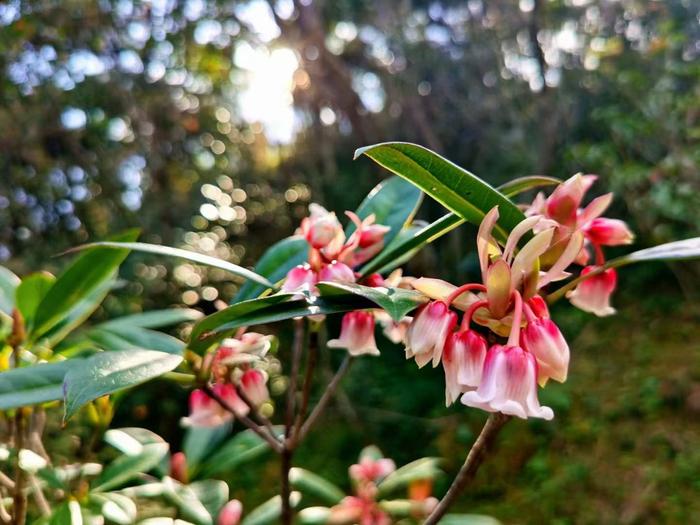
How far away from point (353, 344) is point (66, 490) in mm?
417

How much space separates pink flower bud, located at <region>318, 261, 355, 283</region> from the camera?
0.52 m

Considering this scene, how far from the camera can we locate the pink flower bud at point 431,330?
41 centimetres

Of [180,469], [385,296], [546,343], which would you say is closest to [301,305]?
[385,296]

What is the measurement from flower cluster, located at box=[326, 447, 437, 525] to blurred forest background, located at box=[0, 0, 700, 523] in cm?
103

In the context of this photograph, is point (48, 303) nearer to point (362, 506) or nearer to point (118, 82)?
point (362, 506)

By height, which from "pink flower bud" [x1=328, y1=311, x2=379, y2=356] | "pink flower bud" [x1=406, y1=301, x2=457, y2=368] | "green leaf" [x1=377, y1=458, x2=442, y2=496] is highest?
"pink flower bud" [x1=406, y1=301, x2=457, y2=368]

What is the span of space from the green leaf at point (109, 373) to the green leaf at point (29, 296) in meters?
0.32

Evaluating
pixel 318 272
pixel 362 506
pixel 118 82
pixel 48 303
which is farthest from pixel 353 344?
pixel 118 82

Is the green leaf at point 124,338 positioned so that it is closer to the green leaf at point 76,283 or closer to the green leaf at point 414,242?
the green leaf at point 76,283

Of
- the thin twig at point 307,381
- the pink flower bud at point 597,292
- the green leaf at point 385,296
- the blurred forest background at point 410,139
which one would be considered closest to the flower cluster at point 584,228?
the pink flower bud at point 597,292

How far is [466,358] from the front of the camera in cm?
41

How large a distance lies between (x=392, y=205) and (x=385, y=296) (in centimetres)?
29

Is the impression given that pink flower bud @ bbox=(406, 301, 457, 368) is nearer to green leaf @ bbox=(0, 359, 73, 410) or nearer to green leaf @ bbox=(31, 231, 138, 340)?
green leaf @ bbox=(0, 359, 73, 410)

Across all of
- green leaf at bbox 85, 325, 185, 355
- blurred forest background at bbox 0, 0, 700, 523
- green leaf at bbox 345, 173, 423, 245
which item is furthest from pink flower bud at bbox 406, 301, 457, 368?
blurred forest background at bbox 0, 0, 700, 523
